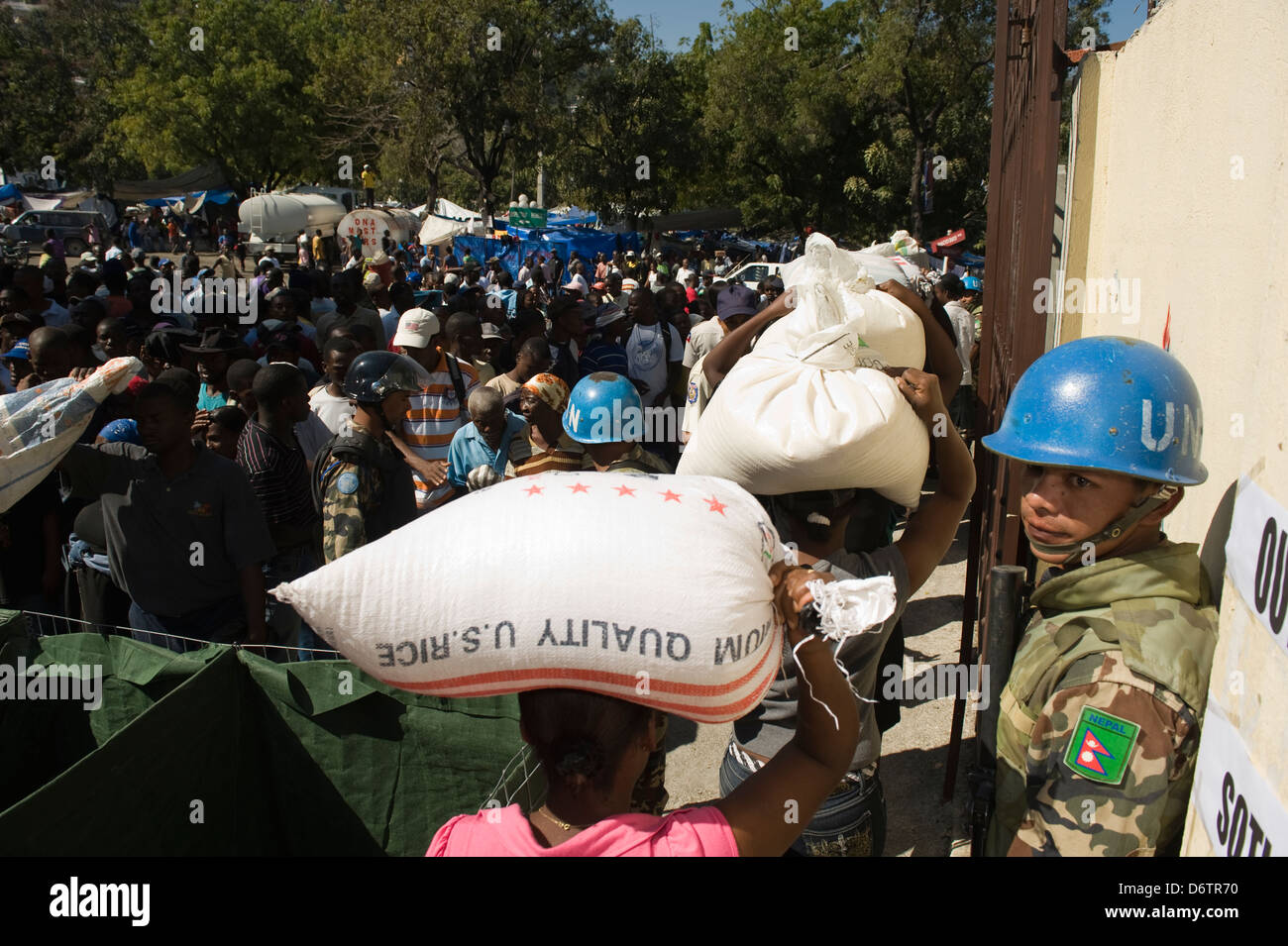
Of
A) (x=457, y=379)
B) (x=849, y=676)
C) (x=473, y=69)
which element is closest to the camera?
(x=849, y=676)

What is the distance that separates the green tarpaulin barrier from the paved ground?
46.0 inches

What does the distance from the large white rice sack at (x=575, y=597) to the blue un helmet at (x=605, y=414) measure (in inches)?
69.4

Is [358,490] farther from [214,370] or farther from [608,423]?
[214,370]

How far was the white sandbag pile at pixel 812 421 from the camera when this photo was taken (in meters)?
2.02

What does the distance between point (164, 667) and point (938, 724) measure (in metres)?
3.32

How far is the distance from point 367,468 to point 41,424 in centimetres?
111

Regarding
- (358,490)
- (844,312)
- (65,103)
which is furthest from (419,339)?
(65,103)

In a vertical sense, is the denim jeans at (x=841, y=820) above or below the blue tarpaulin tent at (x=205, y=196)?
below

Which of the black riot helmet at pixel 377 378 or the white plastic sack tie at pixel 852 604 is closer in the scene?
the white plastic sack tie at pixel 852 604

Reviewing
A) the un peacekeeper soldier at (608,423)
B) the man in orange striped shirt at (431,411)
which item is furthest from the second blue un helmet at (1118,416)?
the man in orange striped shirt at (431,411)

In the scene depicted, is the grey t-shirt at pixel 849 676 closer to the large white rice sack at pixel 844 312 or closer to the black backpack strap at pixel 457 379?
the large white rice sack at pixel 844 312

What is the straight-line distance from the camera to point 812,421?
2.03 m
